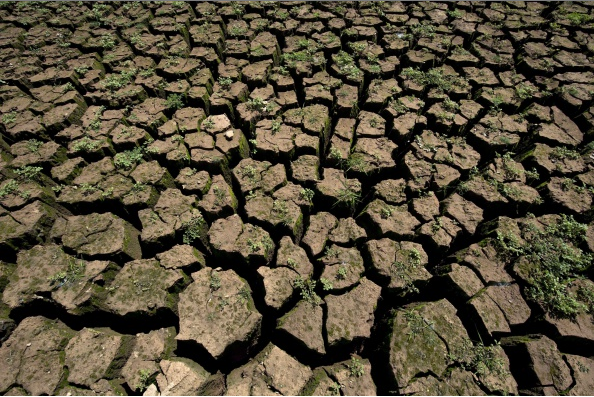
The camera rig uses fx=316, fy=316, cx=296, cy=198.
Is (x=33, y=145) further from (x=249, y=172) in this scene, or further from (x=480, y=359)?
(x=480, y=359)

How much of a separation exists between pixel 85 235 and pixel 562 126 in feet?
15.6

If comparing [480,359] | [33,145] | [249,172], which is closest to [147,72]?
[33,145]

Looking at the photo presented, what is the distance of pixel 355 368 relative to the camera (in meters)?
2.04

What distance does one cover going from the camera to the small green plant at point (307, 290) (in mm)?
2250

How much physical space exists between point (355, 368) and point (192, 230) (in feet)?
5.20

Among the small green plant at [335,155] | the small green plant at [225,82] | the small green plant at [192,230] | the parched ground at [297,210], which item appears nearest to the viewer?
the parched ground at [297,210]

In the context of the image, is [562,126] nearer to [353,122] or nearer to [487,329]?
[353,122]

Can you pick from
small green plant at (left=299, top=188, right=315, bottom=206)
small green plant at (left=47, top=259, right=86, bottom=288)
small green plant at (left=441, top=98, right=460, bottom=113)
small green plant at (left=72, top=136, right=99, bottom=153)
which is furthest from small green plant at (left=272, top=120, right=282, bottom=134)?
small green plant at (left=47, top=259, right=86, bottom=288)

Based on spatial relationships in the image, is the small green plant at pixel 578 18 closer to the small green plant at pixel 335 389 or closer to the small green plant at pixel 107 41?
the small green plant at pixel 335 389

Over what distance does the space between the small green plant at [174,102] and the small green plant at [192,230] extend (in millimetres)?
1558

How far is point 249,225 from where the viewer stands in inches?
102

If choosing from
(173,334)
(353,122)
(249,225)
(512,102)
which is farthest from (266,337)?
(512,102)

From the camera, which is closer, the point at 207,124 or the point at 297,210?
the point at 297,210

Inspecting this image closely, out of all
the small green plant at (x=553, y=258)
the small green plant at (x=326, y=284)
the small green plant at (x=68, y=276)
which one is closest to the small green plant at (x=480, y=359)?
the small green plant at (x=553, y=258)
